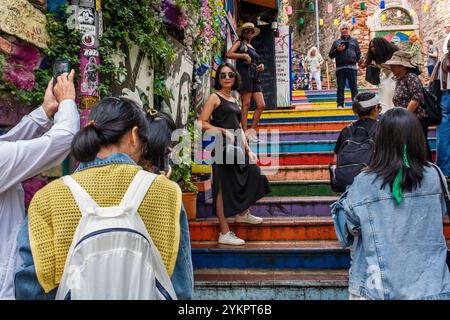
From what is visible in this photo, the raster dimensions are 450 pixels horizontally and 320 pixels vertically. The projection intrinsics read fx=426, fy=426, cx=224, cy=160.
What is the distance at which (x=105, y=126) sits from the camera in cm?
148

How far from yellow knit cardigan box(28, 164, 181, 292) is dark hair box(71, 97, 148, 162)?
7 centimetres

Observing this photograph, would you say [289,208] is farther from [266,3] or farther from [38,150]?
[266,3]

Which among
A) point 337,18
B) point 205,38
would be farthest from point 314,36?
point 205,38

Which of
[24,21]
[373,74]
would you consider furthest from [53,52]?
[373,74]

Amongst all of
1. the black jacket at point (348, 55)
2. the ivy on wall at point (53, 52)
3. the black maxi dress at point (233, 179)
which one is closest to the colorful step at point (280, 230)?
the black maxi dress at point (233, 179)

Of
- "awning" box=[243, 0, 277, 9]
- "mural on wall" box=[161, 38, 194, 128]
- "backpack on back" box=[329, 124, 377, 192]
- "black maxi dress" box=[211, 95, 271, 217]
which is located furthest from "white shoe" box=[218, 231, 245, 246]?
"awning" box=[243, 0, 277, 9]

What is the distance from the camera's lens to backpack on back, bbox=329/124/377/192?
10.6ft

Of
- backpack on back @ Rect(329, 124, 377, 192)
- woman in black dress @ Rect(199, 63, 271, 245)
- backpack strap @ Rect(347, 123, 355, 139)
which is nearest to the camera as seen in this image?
backpack on back @ Rect(329, 124, 377, 192)

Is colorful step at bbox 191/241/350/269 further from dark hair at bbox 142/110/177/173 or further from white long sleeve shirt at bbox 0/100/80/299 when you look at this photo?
white long sleeve shirt at bbox 0/100/80/299

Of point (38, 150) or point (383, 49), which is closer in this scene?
point (38, 150)

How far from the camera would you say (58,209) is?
1350 millimetres

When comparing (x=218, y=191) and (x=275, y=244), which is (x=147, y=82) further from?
(x=275, y=244)

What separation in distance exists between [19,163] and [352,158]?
7.89 feet
